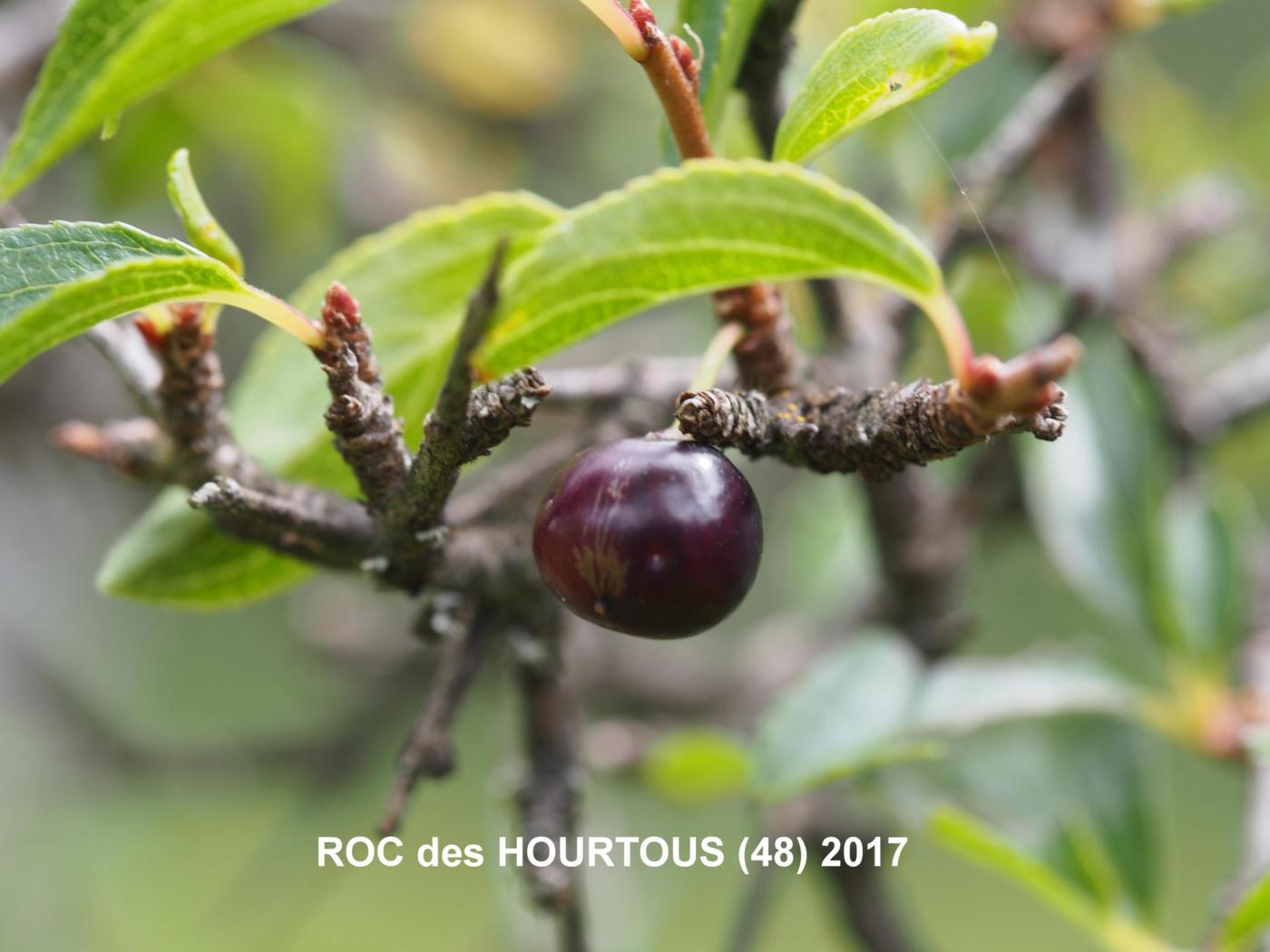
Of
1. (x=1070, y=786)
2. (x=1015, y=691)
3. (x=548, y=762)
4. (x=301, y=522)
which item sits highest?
(x=301, y=522)

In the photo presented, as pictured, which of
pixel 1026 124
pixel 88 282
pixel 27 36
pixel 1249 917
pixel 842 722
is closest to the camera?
pixel 88 282

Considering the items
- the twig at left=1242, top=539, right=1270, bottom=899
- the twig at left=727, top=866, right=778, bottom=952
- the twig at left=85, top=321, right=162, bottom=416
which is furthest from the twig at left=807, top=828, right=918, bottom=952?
the twig at left=85, top=321, right=162, bottom=416

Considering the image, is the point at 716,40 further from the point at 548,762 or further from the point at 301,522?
the point at 548,762

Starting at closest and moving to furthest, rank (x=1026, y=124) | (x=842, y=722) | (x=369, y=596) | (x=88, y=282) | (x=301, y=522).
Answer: (x=88, y=282)
(x=301, y=522)
(x=842, y=722)
(x=1026, y=124)
(x=369, y=596)

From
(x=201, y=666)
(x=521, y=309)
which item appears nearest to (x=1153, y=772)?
(x=521, y=309)

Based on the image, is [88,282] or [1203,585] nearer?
[88,282]

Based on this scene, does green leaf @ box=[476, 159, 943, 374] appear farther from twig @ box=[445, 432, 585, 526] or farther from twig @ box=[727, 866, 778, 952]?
twig @ box=[727, 866, 778, 952]

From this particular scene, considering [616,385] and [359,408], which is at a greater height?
[359,408]

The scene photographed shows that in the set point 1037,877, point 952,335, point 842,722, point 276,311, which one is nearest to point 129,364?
point 276,311
